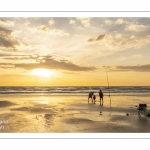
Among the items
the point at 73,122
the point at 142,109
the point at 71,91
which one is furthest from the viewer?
the point at 71,91

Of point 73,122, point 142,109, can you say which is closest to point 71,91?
point 142,109

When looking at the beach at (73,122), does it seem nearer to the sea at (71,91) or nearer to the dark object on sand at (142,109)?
the dark object on sand at (142,109)

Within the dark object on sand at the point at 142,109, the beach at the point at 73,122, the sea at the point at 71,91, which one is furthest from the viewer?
the sea at the point at 71,91

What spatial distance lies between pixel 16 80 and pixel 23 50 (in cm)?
277

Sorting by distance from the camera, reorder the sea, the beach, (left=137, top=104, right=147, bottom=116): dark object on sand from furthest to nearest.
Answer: the sea → (left=137, top=104, right=147, bottom=116): dark object on sand → the beach

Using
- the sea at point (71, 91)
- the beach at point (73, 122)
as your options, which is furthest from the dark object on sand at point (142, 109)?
the sea at point (71, 91)

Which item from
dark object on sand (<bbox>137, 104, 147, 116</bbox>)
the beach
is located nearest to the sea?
dark object on sand (<bbox>137, 104, 147, 116</bbox>)

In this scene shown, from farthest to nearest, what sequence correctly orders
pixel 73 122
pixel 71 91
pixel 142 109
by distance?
pixel 71 91, pixel 142 109, pixel 73 122

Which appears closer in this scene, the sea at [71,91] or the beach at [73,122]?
the beach at [73,122]

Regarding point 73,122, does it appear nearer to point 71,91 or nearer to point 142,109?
point 142,109

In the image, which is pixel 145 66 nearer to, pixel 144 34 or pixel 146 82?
pixel 146 82

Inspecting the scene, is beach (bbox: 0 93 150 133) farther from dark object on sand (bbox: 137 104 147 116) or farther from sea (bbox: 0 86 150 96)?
sea (bbox: 0 86 150 96)

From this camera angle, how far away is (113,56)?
680 inches
